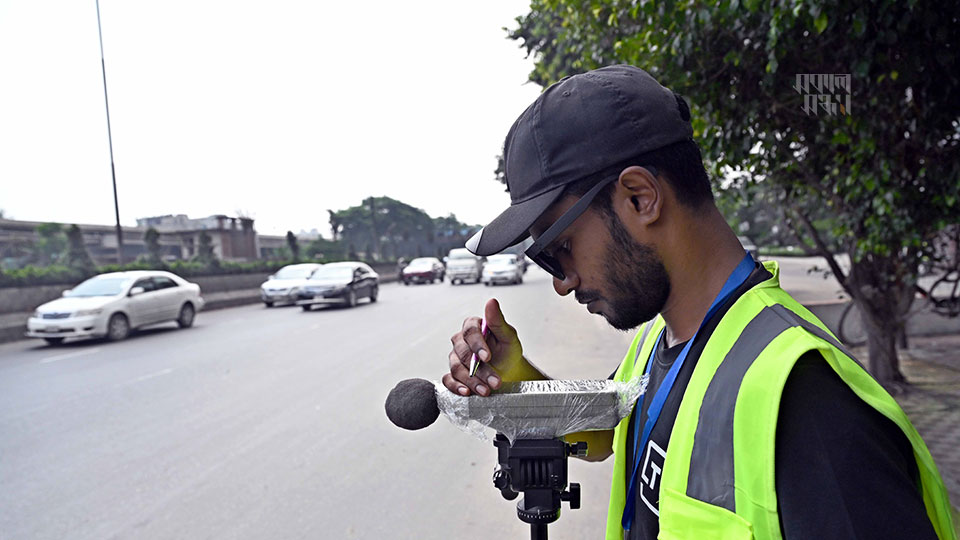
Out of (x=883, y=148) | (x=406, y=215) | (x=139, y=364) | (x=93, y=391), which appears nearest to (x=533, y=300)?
(x=139, y=364)

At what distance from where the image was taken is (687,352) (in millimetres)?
1020

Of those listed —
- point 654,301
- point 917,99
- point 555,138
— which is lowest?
point 654,301

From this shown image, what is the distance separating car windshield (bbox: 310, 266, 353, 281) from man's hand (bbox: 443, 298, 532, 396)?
51.2 ft

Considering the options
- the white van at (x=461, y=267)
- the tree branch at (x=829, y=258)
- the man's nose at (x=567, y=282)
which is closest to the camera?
the man's nose at (x=567, y=282)

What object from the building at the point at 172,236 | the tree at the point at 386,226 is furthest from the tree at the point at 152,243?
the tree at the point at 386,226

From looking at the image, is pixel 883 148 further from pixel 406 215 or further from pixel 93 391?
pixel 406 215

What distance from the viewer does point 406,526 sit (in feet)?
10.7

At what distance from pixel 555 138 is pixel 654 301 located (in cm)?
35

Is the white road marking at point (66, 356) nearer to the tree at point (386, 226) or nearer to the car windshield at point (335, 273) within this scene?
the car windshield at point (335, 273)

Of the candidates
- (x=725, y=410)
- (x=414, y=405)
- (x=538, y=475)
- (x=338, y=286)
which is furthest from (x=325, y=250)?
(x=725, y=410)

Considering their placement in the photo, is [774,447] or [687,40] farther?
[687,40]

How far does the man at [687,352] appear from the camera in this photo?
71cm

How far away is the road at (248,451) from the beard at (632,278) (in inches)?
97.2

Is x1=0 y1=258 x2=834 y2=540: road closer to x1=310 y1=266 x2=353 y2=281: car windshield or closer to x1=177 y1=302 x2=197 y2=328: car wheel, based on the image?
x1=177 y1=302 x2=197 y2=328: car wheel
